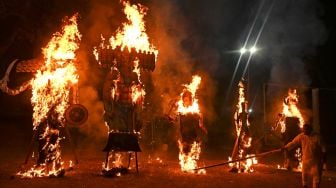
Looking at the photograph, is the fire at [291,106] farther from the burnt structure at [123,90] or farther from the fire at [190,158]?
the burnt structure at [123,90]

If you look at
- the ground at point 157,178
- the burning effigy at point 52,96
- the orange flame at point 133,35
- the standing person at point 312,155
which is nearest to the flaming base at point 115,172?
the ground at point 157,178

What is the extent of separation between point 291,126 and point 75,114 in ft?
27.8

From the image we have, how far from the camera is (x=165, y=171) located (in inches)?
550

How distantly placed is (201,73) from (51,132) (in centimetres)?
1794

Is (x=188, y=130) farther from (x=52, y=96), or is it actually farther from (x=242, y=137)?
(x=52, y=96)

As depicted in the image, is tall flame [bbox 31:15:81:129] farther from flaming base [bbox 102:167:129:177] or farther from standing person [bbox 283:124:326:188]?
standing person [bbox 283:124:326:188]

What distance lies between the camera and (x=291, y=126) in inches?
645

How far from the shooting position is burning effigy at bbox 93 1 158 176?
12656 millimetres

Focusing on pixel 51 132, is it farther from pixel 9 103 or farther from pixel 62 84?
pixel 9 103

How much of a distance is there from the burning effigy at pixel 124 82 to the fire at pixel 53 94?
0.96 m

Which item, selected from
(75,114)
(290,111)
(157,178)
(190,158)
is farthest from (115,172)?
(290,111)

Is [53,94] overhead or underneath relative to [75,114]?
overhead

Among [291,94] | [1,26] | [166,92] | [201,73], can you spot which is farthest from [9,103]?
[291,94]

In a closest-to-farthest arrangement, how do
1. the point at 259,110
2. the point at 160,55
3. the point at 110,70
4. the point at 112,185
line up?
the point at 112,185, the point at 110,70, the point at 160,55, the point at 259,110
